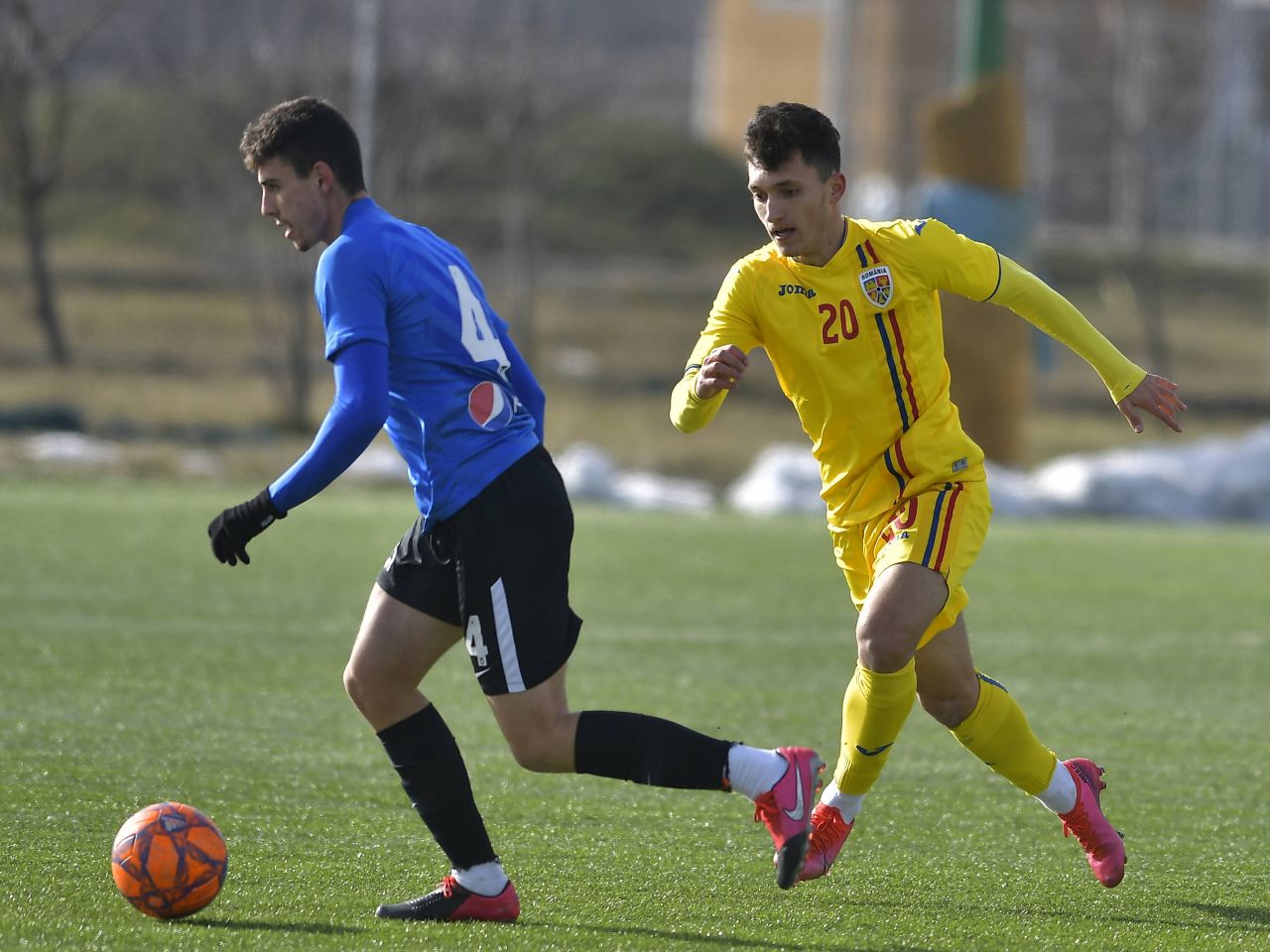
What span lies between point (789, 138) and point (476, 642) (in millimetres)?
1483

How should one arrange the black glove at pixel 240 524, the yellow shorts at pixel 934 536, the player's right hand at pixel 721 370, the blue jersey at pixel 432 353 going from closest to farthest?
1. the black glove at pixel 240 524
2. the blue jersey at pixel 432 353
3. the player's right hand at pixel 721 370
4. the yellow shorts at pixel 934 536

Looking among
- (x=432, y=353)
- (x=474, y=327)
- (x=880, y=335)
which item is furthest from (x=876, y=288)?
(x=432, y=353)

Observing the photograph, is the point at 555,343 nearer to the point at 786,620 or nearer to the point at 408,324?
the point at 786,620

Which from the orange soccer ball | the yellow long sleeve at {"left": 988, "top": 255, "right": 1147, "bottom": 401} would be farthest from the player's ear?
the orange soccer ball

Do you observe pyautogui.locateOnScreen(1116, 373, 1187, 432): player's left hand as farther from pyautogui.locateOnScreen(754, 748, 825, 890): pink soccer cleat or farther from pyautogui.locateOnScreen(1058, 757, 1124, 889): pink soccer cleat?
pyautogui.locateOnScreen(754, 748, 825, 890): pink soccer cleat

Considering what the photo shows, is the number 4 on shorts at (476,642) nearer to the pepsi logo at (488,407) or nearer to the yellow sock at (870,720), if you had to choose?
the pepsi logo at (488,407)

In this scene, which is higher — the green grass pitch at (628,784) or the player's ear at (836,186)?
the player's ear at (836,186)

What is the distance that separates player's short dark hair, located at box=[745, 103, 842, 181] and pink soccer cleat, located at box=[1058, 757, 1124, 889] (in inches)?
71.1

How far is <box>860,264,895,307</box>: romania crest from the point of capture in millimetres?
4570

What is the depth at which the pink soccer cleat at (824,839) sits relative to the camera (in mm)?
4523

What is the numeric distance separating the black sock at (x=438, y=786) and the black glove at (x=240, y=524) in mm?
632

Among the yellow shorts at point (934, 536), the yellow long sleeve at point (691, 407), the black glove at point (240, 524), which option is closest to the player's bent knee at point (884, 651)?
the yellow shorts at point (934, 536)

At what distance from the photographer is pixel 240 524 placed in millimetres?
3828

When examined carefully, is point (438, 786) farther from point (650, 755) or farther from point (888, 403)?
point (888, 403)
